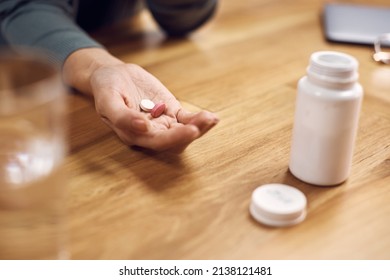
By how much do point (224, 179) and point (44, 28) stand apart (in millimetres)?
535

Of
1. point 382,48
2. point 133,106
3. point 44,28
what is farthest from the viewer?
point 382,48

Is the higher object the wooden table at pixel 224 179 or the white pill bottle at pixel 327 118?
the white pill bottle at pixel 327 118

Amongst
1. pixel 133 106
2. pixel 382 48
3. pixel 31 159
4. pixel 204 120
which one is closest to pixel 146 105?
pixel 133 106

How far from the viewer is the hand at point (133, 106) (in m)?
0.73

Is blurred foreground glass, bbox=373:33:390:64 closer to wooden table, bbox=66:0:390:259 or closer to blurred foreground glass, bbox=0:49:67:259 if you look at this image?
wooden table, bbox=66:0:390:259

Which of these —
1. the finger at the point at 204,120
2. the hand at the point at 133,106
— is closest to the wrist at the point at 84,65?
the hand at the point at 133,106

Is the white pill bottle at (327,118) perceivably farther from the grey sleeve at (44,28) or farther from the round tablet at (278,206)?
the grey sleeve at (44,28)

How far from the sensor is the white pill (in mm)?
829

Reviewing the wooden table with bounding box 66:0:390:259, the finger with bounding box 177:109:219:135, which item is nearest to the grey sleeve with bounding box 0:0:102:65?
the wooden table with bounding box 66:0:390:259

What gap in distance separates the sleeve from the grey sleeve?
20 centimetres

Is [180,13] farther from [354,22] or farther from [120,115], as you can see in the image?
[120,115]

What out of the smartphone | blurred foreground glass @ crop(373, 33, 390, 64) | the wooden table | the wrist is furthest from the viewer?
the smartphone

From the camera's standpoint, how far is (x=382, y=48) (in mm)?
1227
